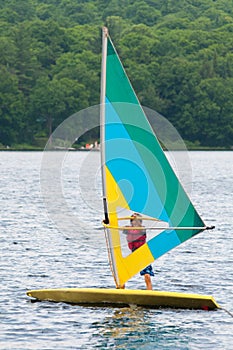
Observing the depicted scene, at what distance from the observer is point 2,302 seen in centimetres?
2733

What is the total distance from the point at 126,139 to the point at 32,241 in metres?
20.1

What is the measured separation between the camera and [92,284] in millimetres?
30906

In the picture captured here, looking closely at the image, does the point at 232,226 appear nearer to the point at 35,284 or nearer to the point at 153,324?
the point at 35,284

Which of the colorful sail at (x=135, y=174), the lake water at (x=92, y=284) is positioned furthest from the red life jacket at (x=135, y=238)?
the lake water at (x=92, y=284)

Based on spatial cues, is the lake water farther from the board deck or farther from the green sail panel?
the green sail panel

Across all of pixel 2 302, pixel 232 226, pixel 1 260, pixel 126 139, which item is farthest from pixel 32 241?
pixel 126 139

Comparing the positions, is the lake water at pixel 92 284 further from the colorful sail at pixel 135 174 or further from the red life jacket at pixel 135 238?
the colorful sail at pixel 135 174

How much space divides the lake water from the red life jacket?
1.63 meters

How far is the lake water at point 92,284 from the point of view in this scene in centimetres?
2327

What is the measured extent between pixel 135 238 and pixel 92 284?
613 cm

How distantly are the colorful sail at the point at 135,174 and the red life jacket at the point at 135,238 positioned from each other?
1.20 ft

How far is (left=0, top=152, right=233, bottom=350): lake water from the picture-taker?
2327 centimetres

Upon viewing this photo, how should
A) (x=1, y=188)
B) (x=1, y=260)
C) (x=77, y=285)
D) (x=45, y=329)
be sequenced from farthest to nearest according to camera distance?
(x=1, y=188), (x=1, y=260), (x=77, y=285), (x=45, y=329)

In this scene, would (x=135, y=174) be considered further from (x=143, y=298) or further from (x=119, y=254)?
(x=143, y=298)
